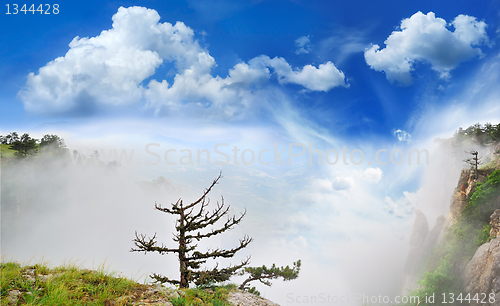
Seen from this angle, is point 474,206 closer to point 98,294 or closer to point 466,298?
point 466,298

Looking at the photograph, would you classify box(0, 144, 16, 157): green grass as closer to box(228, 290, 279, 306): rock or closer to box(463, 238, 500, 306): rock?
box(228, 290, 279, 306): rock

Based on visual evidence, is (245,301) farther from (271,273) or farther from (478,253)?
(478,253)

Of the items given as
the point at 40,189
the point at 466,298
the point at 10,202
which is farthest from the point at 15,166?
the point at 466,298

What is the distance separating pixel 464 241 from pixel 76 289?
38.7 metres

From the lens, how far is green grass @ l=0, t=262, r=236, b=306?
5957mm

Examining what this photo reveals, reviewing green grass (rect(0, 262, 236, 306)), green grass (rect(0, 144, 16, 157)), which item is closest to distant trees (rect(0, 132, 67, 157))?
green grass (rect(0, 144, 16, 157))

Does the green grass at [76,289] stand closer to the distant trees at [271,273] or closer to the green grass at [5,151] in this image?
the distant trees at [271,273]

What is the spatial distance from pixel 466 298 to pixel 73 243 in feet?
591

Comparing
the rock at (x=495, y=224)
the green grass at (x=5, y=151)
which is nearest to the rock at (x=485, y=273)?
the rock at (x=495, y=224)

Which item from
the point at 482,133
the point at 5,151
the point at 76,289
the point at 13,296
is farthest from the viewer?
the point at 5,151

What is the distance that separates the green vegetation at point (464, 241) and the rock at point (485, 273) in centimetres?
142

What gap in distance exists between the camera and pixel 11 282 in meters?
6.46

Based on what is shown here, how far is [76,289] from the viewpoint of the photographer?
6402mm

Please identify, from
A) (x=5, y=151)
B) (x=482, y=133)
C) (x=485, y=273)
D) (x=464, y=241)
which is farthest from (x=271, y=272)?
(x=5, y=151)
